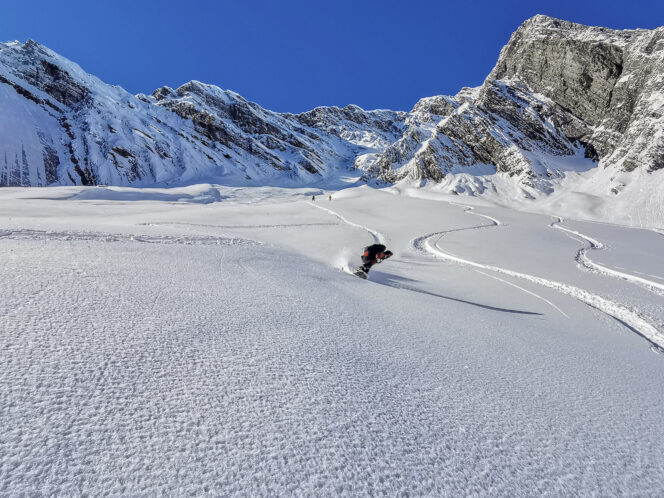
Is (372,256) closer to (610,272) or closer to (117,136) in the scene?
(610,272)

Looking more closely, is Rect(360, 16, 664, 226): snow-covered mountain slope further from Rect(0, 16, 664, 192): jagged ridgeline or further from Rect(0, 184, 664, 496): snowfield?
Rect(0, 184, 664, 496): snowfield

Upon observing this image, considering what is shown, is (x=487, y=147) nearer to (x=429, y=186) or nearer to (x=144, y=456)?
(x=429, y=186)

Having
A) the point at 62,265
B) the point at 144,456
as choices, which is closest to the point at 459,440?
the point at 144,456

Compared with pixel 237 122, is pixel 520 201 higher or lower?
lower

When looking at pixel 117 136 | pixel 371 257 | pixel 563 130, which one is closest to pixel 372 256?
pixel 371 257

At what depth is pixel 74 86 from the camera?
7056 centimetres

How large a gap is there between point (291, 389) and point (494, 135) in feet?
203

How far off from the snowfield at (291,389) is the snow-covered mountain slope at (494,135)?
37.8 m

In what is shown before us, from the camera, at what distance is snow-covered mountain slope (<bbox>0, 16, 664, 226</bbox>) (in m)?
43.6

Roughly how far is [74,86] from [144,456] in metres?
95.2

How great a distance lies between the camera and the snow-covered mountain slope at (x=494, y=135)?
43.6m

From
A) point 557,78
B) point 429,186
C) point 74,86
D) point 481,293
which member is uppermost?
point 557,78

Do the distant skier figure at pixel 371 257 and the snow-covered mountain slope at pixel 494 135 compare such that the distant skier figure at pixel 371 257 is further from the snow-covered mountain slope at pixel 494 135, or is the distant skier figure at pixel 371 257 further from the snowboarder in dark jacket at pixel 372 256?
the snow-covered mountain slope at pixel 494 135

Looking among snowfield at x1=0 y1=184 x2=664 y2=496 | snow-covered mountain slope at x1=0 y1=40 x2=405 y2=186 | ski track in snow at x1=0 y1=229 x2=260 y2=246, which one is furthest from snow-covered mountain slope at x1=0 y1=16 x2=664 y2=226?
ski track in snow at x1=0 y1=229 x2=260 y2=246
